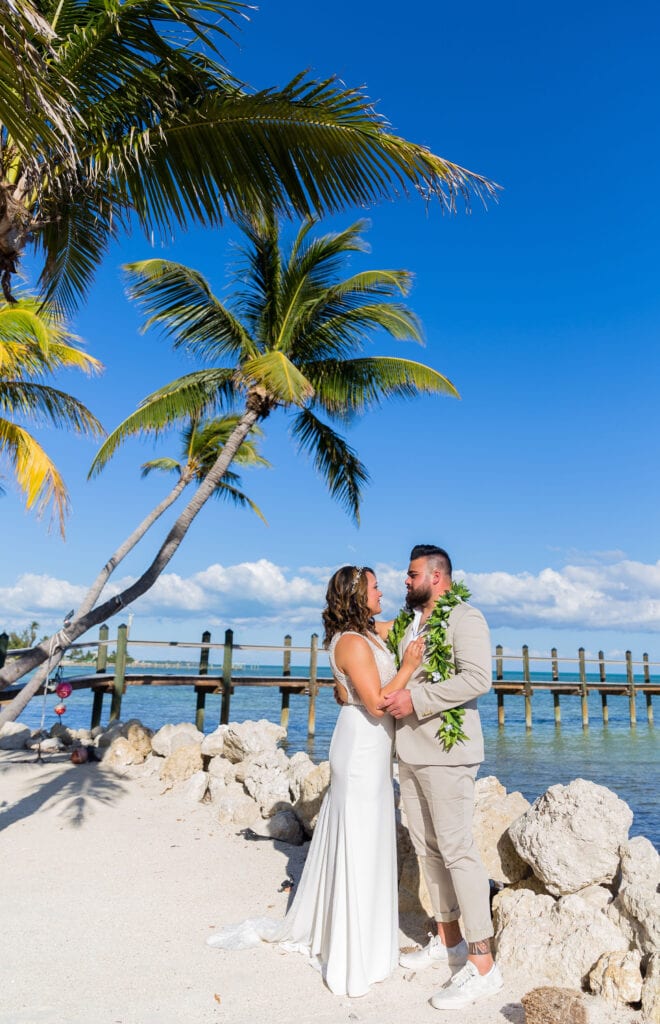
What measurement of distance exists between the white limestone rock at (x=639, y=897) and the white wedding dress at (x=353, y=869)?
1198 mm

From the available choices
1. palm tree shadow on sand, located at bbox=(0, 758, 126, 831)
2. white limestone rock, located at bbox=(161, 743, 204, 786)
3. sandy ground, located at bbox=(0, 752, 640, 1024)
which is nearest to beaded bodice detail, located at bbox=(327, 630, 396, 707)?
sandy ground, located at bbox=(0, 752, 640, 1024)

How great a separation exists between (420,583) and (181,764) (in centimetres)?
569

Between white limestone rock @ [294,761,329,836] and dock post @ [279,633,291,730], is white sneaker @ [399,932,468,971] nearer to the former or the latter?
white limestone rock @ [294,761,329,836]

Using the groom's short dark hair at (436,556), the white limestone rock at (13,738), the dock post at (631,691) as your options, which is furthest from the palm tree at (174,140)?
the dock post at (631,691)

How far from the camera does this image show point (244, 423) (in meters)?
10.3

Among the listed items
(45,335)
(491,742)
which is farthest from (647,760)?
(45,335)

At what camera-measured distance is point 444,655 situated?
396 centimetres

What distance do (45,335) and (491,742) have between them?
19795mm

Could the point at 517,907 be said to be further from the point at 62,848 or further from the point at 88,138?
the point at 88,138

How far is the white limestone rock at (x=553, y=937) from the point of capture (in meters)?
Result: 3.84

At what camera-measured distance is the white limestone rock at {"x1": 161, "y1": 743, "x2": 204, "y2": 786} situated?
8.59 m

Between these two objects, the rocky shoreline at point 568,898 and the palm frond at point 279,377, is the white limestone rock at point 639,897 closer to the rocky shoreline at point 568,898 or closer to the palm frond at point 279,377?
the rocky shoreline at point 568,898

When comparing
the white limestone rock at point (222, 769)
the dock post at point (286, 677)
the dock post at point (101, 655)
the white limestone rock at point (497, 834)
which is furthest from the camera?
the dock post at point (286, 677)

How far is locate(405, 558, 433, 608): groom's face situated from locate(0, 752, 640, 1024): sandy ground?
1968mm
